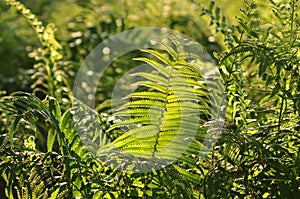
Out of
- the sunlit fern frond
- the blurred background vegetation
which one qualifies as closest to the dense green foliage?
the sunlit fern frond

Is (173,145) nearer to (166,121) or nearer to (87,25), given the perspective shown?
(166,121)

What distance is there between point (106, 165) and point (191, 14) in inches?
88.2

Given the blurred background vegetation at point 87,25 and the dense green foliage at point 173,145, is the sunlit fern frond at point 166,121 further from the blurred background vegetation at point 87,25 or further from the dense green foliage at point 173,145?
the blurred background vegetation at point 87,25

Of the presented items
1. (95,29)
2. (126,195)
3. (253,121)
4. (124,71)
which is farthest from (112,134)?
(95,29)

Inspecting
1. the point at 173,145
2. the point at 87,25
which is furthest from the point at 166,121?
A: the point at 87,25

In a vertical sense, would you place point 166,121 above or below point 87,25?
below

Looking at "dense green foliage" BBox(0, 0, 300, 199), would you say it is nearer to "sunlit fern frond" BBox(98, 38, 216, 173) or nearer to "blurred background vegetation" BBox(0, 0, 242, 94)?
"sunlit fern frond" BBox(98, 38, 216, 173)

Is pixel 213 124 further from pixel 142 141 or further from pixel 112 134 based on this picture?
pixel 112 134

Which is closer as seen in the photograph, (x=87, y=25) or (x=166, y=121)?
(x=166, y=121)

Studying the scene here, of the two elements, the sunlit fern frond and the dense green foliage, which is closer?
the dense green foliage

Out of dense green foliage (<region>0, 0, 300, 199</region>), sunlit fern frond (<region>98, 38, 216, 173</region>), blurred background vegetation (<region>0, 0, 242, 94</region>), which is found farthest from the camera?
blurred background vegetation (<region>0, 0, 242, 94</region>)

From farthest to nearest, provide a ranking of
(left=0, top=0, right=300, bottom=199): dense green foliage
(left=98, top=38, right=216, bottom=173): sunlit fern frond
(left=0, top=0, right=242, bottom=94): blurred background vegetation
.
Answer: (left=0, top=0, right=242, bottom=94): blurred background vegetation < (left=98, top=38, right=216, bottom=173): sunlit fern frond < (left=0, top=0, right=300, bottom=199): dense green foliage

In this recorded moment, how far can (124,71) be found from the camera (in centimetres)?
288

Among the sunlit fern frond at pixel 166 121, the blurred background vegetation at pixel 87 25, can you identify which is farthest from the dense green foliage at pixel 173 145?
the blurred background vegetation at pixel 87 25
